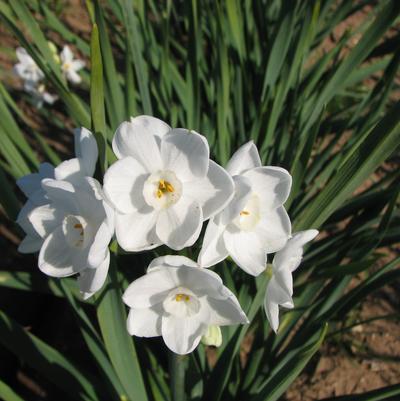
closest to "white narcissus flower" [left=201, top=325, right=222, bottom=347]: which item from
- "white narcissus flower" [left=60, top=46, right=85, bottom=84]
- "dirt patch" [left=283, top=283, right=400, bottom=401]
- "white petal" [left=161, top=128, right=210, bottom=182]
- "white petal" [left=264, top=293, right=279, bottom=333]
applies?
"white petal" [left=264, top=293, right=279, bottom=333]

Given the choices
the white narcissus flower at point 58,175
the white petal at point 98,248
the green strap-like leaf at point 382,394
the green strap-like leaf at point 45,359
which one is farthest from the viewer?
the green strap-like leaf at point 45,359

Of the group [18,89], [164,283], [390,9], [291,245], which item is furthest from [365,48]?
[18,89]

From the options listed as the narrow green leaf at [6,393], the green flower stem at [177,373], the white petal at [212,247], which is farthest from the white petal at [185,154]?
the narrow green leaf at [6,393]

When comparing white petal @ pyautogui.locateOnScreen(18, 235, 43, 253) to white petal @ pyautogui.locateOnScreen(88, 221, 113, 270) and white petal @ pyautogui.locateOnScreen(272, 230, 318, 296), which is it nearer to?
white petal @ pyautogui.locateOnScreen(88, 221, 113, 270)

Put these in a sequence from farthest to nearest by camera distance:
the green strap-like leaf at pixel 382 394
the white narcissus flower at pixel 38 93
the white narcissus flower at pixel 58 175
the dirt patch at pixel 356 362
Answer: the white narcissus flower at pixel 38 93
the dirt patch at pixel 356 362
the green strap-like leaf at pixel 382 394
the white narcissus flower at pixel 58 175

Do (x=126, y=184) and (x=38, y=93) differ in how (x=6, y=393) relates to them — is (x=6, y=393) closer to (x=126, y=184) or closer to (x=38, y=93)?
(x=126, y=184)

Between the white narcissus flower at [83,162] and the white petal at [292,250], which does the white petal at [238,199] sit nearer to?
the white petal at [292,250]

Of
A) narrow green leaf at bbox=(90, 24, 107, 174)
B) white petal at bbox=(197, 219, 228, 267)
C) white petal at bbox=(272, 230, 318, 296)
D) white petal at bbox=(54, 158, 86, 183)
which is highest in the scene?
narrow green leaf at bbox=(90, 24, 107, 174)
